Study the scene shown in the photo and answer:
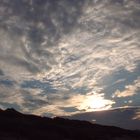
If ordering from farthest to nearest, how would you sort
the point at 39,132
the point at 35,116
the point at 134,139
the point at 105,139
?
1. the point at 35,116
2. the point at 134,139
3. the point at 105,139
4. the point at 39,132

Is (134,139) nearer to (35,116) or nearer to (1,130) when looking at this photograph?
(35,116)

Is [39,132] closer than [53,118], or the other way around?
[39,132]

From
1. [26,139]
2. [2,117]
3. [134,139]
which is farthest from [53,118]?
[26,139]

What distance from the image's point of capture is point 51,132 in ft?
246

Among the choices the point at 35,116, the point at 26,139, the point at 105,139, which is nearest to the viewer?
the point at 26,139

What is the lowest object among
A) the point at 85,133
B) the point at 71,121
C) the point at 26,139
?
the point at 26,139

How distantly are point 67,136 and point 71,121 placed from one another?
73.3 ft

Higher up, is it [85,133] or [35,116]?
[35,116]

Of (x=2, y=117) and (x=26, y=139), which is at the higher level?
(x=2, y=117)

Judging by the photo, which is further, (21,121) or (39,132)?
(21,121)

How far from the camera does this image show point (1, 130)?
2680 inches

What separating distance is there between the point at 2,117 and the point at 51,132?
14.6 meters

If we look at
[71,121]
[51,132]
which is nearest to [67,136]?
[51,132]

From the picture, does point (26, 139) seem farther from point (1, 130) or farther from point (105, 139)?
point (105, 139)
